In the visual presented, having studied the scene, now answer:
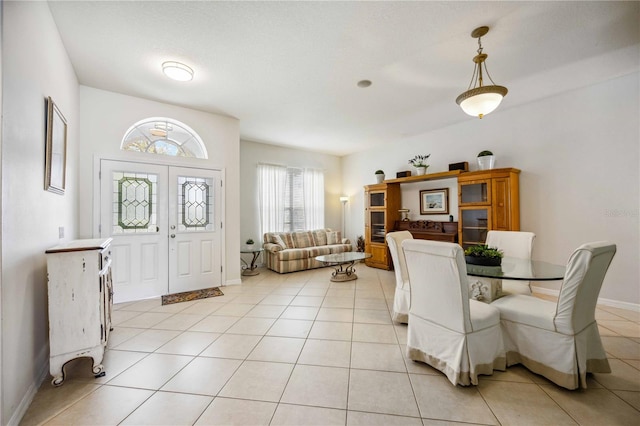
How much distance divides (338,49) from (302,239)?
169 inches

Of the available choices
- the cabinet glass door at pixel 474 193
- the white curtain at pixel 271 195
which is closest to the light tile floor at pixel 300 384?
the cabinet glass door at pixel 474 193

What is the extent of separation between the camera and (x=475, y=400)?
1.65 meters

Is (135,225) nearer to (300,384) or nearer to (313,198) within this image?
(300,384)

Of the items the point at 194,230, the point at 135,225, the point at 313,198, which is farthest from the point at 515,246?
the point at 135,225

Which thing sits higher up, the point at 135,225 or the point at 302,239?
the point at 135,225

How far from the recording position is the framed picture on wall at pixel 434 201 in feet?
16.6

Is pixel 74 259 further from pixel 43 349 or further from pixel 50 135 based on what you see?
pixel 50 135

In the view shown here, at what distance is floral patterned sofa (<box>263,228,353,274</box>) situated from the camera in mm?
5356

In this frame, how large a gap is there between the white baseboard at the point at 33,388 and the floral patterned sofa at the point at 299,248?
3.54 meters

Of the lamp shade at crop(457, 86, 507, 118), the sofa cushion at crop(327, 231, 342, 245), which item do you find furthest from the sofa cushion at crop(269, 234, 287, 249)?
the lamp shade at crop(457, 86, 507, 118)

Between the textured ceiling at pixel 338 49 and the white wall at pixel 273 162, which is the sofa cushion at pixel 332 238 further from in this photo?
the textured ceiling at pixel 338 49

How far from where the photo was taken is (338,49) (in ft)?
8.61

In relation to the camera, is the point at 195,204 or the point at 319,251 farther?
the point at 319,251

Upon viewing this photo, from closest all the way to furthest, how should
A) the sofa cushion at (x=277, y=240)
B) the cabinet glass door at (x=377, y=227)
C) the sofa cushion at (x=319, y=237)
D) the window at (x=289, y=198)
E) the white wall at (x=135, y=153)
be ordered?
the white wall at (x=135, y=153)
the sofa cushion at (x=277, y=240)
the cabinet glass door at (x=377, y=227)
the window at (x=289, y=198)
the sofa cushion at (x=319, y=237)
